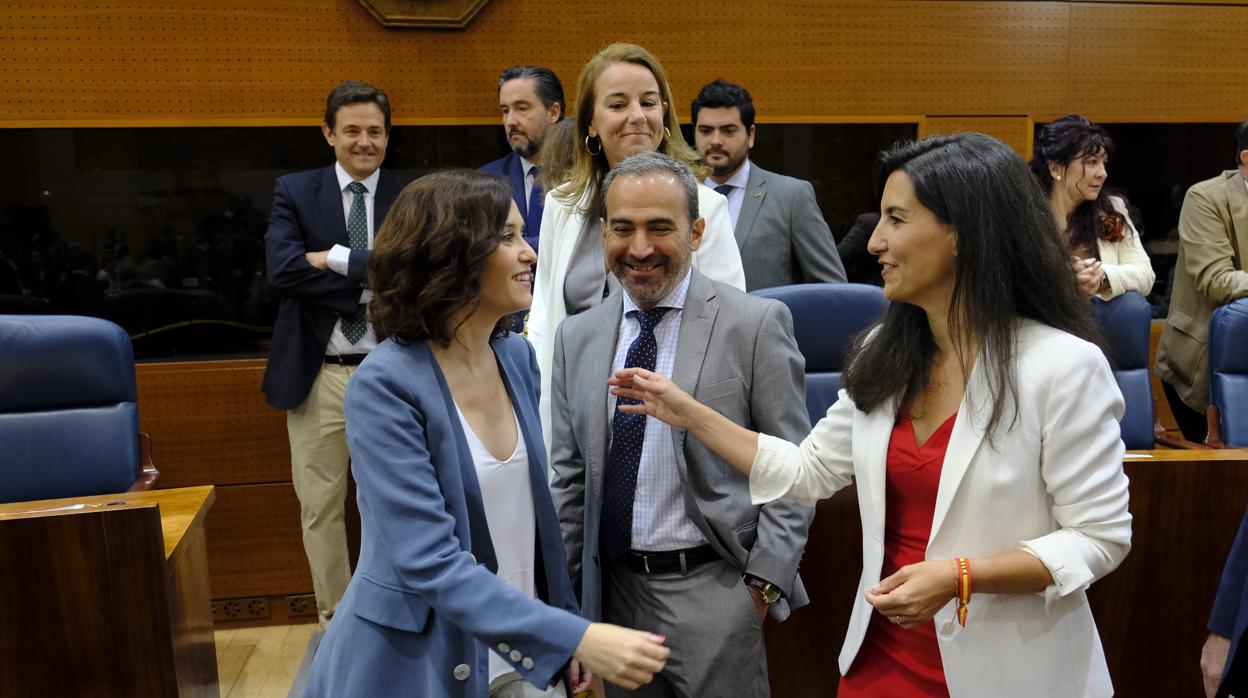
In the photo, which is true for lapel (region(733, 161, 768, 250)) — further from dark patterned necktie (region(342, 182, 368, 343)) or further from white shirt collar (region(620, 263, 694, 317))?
white shirt collar (region(620, 263, 694, 317))

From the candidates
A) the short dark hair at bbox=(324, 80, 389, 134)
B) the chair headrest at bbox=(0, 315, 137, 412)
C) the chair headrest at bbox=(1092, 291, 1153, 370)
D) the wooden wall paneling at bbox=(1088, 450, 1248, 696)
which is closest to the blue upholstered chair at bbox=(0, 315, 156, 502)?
the chair headrest at bbox=(0, 315, 137, 412)

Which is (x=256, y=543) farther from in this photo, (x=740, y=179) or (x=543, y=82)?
(x=740, y=179)

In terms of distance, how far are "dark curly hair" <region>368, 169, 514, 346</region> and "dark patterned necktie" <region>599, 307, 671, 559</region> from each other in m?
0.50

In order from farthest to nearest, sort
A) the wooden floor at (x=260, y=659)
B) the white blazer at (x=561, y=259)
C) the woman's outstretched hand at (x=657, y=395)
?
the wooden floor at (x=260, y=659) → the white blazer at (x=561, y=259) → the woman's outstretched hand at (x=657, y=395)

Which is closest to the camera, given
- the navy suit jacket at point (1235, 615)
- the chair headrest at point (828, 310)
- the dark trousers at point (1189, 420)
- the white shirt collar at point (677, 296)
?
the navy suit jacket at point (1235, 615)

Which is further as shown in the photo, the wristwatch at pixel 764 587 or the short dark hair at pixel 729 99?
the short dark hair at pixel 729 99

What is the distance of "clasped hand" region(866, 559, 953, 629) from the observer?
147cm

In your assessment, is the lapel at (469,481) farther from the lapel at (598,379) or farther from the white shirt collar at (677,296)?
the white shirt collar at (677,296)

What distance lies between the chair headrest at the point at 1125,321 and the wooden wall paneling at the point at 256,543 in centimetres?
308

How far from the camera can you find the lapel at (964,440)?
154 cm

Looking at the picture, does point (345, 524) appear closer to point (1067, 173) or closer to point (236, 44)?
point (236, 44)

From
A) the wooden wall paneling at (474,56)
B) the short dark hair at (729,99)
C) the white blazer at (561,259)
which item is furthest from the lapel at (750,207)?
the white blazer at (561,259)

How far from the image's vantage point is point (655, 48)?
4402mm

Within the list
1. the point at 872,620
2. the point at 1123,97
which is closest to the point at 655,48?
the point at 1123,97
